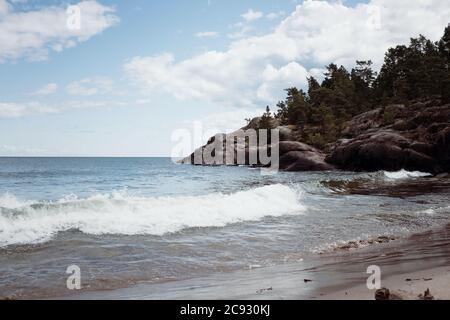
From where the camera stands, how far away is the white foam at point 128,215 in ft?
43.7

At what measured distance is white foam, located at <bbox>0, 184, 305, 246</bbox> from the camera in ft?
43.7

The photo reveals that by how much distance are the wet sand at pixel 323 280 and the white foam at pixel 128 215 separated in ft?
19.2

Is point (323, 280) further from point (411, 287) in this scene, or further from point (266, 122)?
point (266, 122)

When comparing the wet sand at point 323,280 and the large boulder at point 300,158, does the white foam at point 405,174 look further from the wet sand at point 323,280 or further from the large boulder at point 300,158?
the wet sand at point 323,280

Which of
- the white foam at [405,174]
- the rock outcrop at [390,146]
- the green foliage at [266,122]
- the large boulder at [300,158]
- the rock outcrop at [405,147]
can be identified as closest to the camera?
the white foam at [405,174]

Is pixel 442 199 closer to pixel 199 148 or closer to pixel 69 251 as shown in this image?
pixel 69 251

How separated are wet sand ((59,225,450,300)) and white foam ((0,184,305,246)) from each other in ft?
19.2

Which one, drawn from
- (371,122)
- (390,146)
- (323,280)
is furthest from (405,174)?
(323,280)

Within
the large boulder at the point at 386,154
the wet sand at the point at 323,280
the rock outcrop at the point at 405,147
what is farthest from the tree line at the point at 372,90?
the wet sand at the point at 323,280

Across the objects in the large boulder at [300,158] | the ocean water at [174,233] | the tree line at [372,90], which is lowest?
the ocean water at [174,233]

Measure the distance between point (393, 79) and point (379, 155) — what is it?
3623cm

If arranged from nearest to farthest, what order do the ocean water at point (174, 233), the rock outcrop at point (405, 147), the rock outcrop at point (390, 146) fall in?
the ocean water at point (174, 233)
the rock outcrop at point (405, 147)
the rock outcrop at point (390, 146)

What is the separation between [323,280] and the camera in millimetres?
7328

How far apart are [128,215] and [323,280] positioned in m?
10.3
